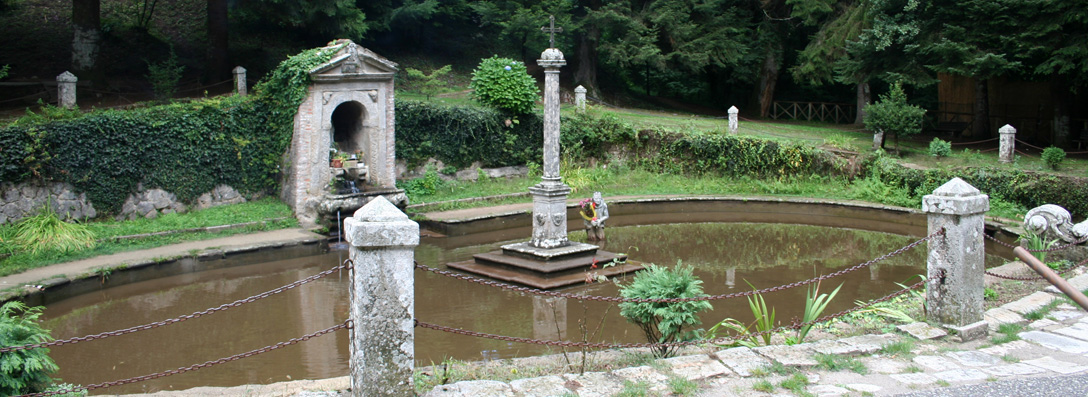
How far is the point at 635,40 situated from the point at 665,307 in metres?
23.2

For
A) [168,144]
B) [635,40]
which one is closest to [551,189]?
[168,144]

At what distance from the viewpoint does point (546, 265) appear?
41.9 feet

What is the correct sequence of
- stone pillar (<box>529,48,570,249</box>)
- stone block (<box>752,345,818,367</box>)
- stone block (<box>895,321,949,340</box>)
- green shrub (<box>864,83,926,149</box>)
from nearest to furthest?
stone block (<box>752,345,818,367</box>) < stone block (<box>895,321,949,340</box>) < stone pillar (<box>529,48,570,249</box>) < green shrub (<box>864,83,926,149</box>)

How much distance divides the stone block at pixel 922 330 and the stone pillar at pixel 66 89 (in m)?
15.9

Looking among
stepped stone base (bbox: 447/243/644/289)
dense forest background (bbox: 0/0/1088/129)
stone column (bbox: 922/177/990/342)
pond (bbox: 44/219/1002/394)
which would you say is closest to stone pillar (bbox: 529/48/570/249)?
stepped stone base (bbox: 447/243/644/289)

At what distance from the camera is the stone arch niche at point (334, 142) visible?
1638 cm

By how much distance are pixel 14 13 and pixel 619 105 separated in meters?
20.1

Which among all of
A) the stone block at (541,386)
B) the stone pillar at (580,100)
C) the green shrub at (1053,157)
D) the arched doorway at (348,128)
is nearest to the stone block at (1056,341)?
the stone block at (541,386)

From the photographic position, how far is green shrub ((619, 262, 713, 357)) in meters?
7.05

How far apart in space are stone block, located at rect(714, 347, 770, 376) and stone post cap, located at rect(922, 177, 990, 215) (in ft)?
7.07

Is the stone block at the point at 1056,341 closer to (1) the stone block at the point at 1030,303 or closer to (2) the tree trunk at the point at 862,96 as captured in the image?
(1) the stone block at the point at 1030,303

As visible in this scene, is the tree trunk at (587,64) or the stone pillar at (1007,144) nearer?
the stone pillar at (1007,144)

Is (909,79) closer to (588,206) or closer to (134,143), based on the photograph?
(588,206)

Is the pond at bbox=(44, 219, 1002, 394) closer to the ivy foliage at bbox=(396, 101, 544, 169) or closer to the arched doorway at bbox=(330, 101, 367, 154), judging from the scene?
the arched doorway at bbox=(330, 101, 367, 154)
